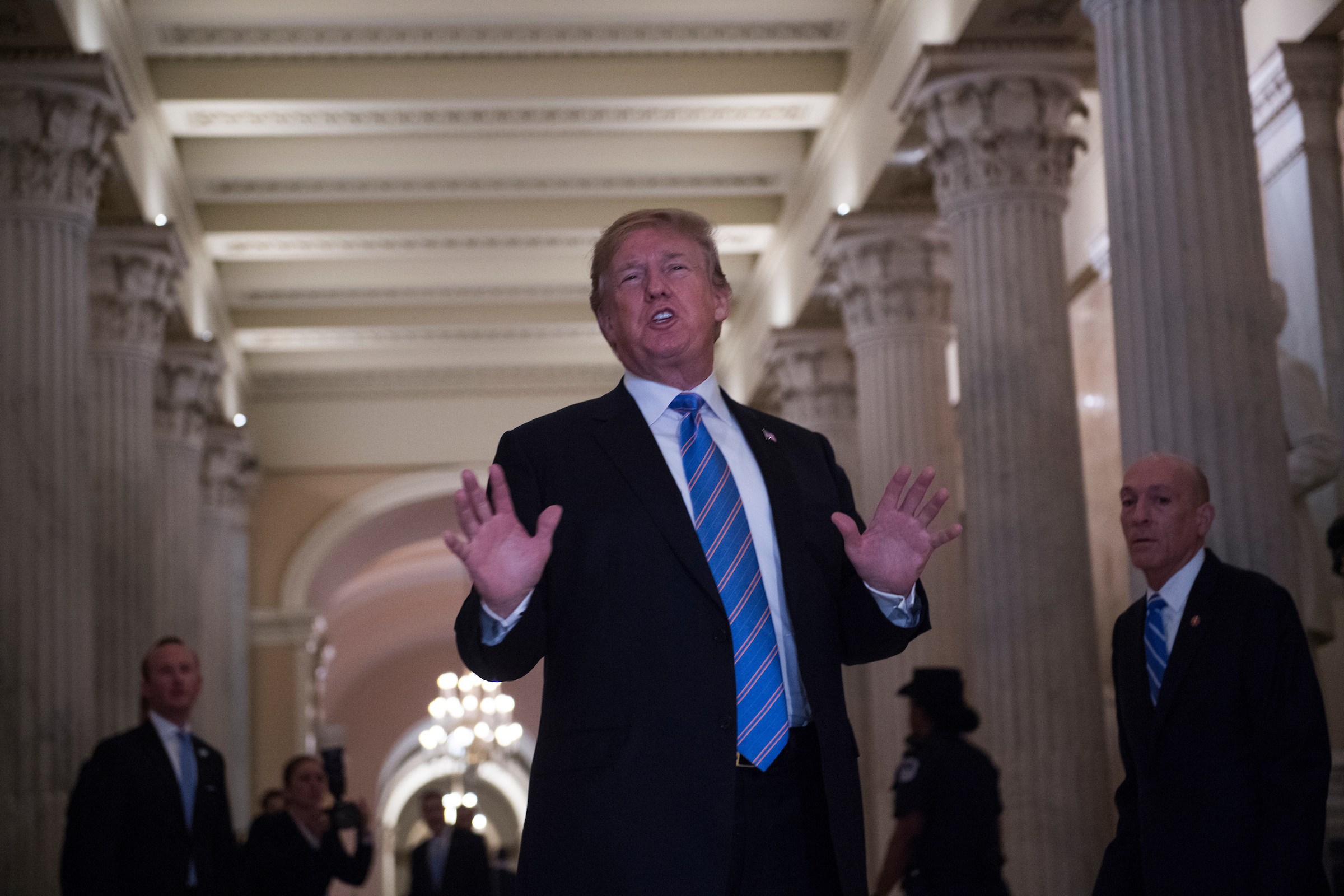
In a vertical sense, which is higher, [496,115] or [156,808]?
[496,115]

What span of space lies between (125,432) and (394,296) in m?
5.63

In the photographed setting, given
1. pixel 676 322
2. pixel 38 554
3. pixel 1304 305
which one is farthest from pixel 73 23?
pixel 676 322

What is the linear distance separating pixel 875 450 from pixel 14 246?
6.47 metres

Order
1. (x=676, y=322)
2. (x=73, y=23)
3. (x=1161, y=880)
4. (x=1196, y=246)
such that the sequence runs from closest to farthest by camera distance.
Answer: (x=676, y=322) → (x=1161, y=880) → (x=1196, y=246) → (x=73, y=23)

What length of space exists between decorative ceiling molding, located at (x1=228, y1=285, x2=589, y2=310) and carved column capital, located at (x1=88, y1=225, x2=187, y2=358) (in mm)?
4648

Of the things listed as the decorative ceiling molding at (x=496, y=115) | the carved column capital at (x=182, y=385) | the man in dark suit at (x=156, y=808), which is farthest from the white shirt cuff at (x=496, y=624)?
the carved column capital at (x=182, y=385)

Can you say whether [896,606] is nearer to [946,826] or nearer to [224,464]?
[946,826]

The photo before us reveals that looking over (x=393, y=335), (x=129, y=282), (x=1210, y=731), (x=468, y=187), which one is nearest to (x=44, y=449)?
(x=129, y=282)

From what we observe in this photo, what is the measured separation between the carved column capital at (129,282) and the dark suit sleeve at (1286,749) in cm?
1109

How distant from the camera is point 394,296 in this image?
61.6 feet

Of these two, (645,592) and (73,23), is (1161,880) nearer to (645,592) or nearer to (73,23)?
(645,592)

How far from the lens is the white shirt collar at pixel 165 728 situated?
572 cm

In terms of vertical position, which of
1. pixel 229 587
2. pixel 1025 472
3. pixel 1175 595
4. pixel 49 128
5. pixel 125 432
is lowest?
pixel 1175 595

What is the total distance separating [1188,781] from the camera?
161 inches
